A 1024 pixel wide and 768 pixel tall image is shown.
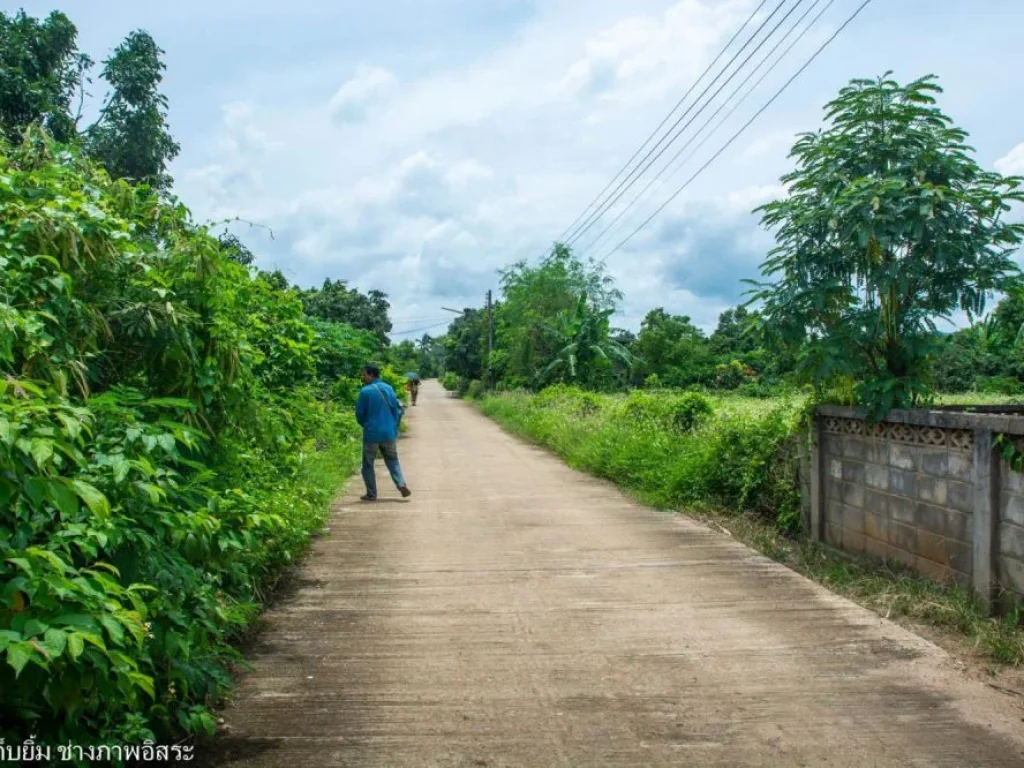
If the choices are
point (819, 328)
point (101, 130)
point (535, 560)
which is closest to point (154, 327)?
point (535, 560)

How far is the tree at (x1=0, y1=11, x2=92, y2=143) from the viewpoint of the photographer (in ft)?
48.9

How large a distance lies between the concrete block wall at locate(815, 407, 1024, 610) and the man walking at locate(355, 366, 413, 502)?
205 inches

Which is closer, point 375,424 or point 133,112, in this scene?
point 375,424

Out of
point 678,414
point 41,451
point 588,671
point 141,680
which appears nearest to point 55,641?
point 141,680

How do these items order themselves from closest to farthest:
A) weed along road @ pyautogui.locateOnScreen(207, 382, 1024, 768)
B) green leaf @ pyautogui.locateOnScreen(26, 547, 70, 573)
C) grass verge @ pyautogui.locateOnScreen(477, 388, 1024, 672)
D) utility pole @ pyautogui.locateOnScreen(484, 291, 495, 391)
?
green leaf @ pyautogui.locateOnScreen(26, 547, 70, 573) < weed along road @ pyautogui.locateOnScreen(207, 382, 1024, 768) < grass verge @ pyautogui.locateOnScreen(477, 388, 1024, 672) < utility pole @ pyautogui.locateOnScreen(484, 291, 495, 391)

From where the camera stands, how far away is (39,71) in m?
15.8

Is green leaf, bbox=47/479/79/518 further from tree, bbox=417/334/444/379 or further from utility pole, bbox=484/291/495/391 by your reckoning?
tree, bbox=417/334/444/379

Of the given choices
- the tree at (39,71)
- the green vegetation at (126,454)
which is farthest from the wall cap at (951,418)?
the tree at (39,71)

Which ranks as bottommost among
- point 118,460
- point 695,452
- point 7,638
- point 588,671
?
point 588,671

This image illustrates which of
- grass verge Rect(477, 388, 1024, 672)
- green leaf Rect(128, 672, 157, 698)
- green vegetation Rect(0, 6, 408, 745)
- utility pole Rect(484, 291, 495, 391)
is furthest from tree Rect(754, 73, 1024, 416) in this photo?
utility pole Rect(484, 291, 495, 391)

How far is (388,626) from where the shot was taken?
19.0 feet

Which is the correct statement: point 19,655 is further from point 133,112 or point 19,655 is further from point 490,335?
point 490,335

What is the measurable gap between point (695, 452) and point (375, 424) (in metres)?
4.19

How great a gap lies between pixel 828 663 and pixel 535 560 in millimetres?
3180
